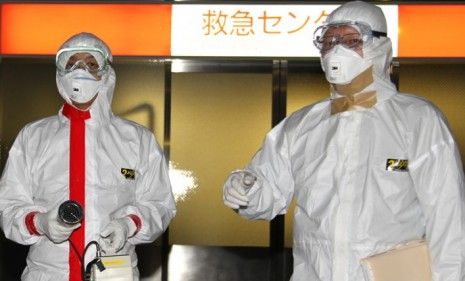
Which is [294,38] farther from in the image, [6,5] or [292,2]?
[6,5]

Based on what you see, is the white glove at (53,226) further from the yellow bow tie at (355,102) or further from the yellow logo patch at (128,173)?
the yellow bow tie at (355,102)

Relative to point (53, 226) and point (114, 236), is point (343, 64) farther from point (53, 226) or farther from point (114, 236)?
point (53, 226)

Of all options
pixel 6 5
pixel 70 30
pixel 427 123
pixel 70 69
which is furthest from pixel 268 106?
pixel 427 123

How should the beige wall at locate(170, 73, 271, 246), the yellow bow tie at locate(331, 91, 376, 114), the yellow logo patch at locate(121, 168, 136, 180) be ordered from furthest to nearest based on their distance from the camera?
1. the beige wall at locate(170, 73, 271, 246)
2. the yellow logo patch at locate(121, 168, 136, 180)
3. the yellow bow tie at locate(331, 91, 376, 114)

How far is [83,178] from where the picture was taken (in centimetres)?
463

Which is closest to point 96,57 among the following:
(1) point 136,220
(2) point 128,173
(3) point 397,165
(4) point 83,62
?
(4) point 83,62

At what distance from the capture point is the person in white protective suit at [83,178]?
4547mm

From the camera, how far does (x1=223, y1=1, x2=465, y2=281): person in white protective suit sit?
409 cm

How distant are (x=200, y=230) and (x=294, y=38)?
1686 mm

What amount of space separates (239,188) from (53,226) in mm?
790

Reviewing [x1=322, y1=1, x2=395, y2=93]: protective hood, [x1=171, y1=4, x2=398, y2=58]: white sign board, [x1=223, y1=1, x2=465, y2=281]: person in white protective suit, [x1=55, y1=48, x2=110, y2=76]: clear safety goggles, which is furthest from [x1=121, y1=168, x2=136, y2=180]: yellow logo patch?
[x1=171, y1=4, x2=398, y2=58]: white sign board

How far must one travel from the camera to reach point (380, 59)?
14.5 ft

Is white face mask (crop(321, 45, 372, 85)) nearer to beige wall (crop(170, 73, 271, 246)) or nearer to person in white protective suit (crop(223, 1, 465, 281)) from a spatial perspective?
person in white protective suit (crop(223, 1, 465, 281))

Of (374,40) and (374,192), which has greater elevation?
(374,40)
